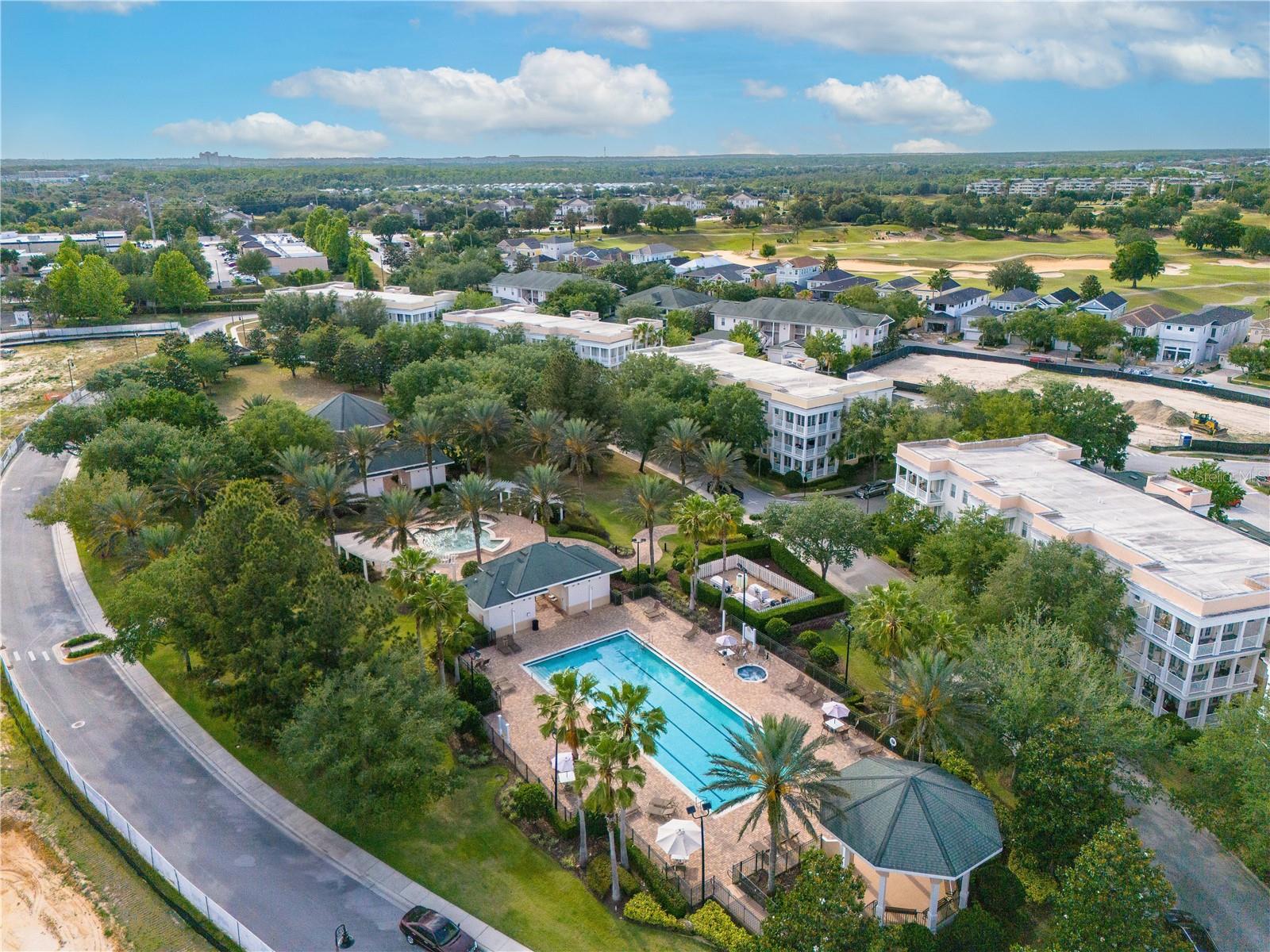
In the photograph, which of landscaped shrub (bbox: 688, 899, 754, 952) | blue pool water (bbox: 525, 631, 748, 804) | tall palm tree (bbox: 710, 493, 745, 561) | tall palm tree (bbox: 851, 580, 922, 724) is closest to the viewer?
landscaped shrub (bbox: 688, 899, 754, 952)

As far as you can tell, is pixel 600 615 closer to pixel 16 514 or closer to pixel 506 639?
pixel 506 639

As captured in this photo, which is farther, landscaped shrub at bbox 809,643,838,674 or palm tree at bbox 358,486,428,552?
palm tree at bbox 358,486,428,552

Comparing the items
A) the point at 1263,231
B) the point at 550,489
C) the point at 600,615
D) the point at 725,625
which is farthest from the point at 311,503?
the point at 1263,231

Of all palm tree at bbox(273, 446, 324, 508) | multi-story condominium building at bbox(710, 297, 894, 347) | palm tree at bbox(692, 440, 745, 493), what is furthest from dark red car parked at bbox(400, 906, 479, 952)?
multi-story condominium building at bbox(710, 297, 894, 347)

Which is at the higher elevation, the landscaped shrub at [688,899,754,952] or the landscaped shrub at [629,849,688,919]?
the landscaped shrub at [629,849,688,919]

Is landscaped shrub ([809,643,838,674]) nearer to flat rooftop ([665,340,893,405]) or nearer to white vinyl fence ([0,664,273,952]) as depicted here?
white vinyl fence ([0,664,273,952])

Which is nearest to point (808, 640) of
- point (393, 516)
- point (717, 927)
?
point (717, 927)
